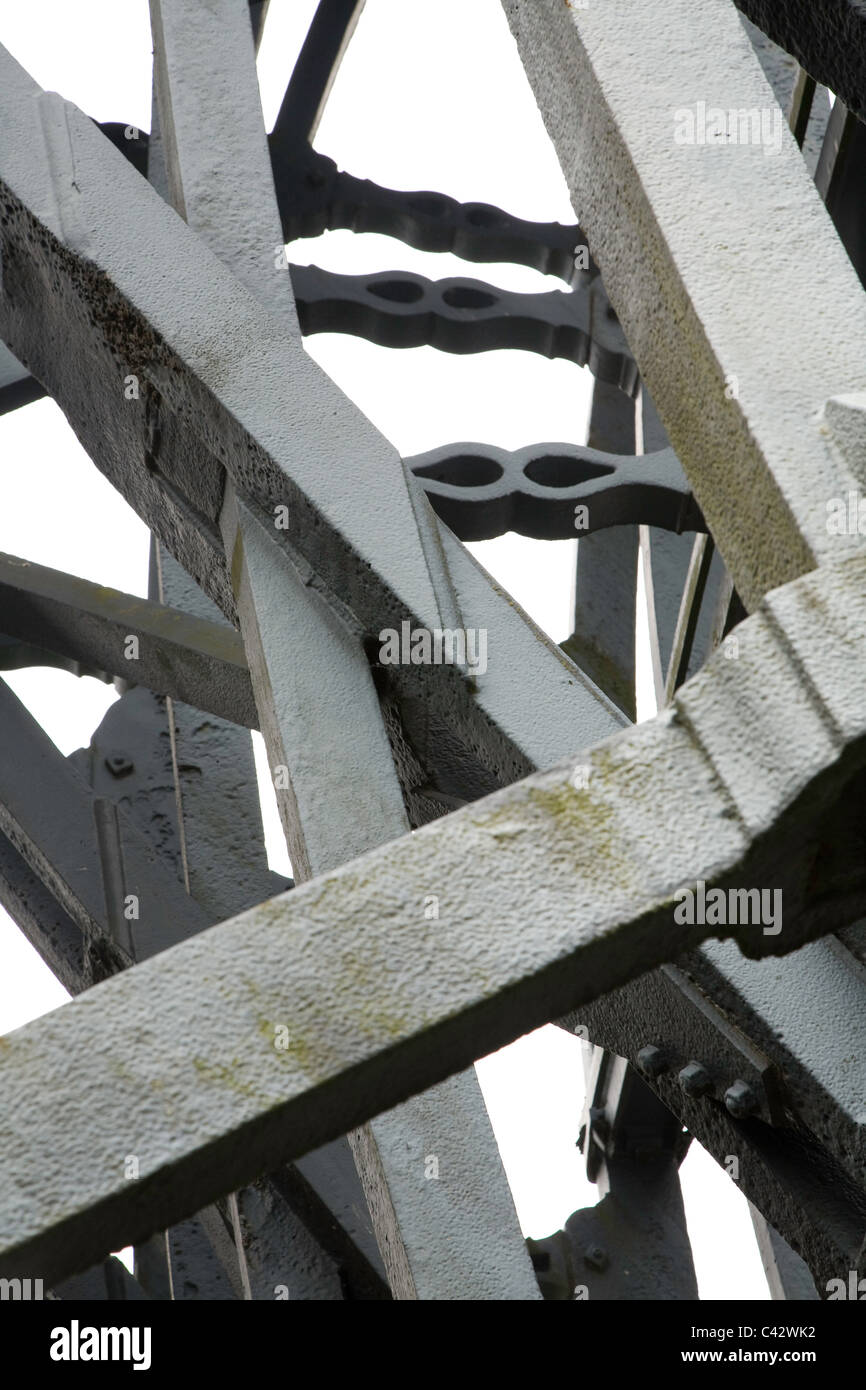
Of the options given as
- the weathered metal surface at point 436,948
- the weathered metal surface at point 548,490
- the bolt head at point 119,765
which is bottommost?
the weathered metal surface at point 436,948

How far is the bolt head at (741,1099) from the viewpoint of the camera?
2.78 m

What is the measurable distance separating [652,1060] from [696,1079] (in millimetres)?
121

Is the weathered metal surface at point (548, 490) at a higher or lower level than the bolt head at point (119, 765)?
lower

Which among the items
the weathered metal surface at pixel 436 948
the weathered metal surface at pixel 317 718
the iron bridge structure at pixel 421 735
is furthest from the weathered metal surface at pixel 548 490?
the weathered metal surface at pixel 436 948

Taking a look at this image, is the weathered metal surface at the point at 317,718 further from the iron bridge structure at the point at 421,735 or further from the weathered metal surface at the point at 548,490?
the weathered metal surface at the point at 548,490

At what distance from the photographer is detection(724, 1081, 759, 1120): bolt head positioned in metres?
2.78

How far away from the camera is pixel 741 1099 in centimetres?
278

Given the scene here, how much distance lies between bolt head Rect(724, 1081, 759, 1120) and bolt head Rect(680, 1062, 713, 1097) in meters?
0.05

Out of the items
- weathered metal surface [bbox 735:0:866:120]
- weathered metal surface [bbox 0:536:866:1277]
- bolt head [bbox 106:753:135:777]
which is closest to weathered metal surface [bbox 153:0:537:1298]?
weathered metal surface [bbox 0:536:866:1277]

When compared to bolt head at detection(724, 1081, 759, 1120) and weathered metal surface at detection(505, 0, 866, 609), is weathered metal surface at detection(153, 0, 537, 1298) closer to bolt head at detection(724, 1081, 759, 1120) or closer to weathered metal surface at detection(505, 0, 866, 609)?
bolt head at detection(724, 1081, 759, 1120)

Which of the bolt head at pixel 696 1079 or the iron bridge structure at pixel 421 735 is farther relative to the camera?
the bolt head at pixel 696 1079

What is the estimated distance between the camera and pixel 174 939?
163 inches

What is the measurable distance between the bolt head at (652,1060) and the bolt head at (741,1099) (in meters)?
0.17
